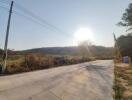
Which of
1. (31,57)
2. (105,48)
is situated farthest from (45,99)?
(105,48)

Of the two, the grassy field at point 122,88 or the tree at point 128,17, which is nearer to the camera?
the grassy field at point 122,88

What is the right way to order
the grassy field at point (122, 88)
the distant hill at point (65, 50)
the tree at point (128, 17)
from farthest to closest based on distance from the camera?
the distant hill at point (65, 50) < the tree at point (128, 17) < the grassy field at point (122, 88)

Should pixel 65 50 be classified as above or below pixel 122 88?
above

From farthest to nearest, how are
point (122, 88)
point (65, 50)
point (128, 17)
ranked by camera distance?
point (65, 50) → point (128, 17) → point (122, 88)

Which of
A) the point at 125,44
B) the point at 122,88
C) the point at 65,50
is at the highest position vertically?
the point at 65,50

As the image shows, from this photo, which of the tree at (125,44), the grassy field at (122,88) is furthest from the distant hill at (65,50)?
the grassy field at (122,88)

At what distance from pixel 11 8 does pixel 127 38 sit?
3844cm

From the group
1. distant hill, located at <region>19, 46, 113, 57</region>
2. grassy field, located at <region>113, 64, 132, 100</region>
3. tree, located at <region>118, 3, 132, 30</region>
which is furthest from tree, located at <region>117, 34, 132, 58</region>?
distant hill, located at <region>19, 46, 113, 57</region>

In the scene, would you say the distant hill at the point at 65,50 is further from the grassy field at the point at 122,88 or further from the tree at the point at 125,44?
the grassy field at the point at 122,88

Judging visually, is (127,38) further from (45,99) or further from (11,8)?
(45,99)

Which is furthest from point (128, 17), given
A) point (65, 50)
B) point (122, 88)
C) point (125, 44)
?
point (65, 50)

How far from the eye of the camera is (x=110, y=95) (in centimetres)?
897

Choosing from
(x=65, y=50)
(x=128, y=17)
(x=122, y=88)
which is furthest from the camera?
(x=65, y=50)

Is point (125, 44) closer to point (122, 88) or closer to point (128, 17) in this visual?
point (128, 17)
